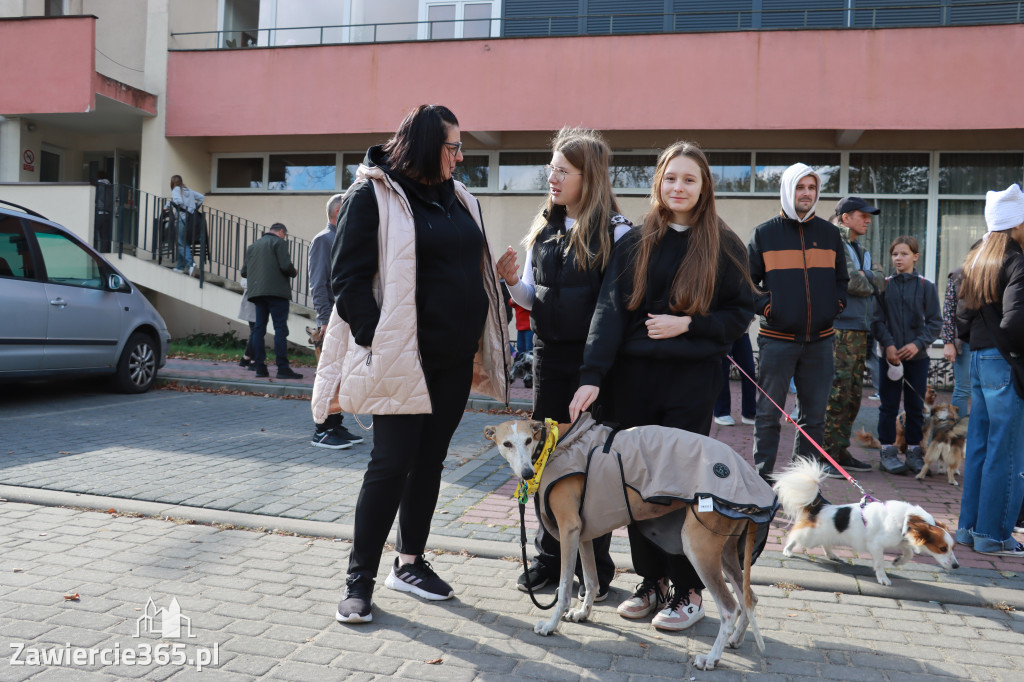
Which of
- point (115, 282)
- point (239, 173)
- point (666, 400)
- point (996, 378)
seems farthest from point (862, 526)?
point (239, 173)

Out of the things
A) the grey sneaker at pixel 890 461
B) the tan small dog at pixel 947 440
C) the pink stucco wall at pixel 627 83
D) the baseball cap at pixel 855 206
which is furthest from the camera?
the pink stucco wall at pixel 627 83

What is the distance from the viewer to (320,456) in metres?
6.94

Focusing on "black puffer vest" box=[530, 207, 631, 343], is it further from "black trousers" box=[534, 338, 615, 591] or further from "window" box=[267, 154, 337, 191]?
"window" box=[267, 154, 337, 191]

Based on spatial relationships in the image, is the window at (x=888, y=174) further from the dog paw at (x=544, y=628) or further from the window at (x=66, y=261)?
the dog paw at (x=544, y=628)

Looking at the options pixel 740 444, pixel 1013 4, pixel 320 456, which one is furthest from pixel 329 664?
pixel 1013 4

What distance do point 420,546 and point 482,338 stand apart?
1.08 m

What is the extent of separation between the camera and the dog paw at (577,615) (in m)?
3.58

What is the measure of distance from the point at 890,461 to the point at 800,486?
3.32 meters

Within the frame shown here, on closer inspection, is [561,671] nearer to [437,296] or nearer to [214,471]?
[437,296]

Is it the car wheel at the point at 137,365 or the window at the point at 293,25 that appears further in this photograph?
the window at the point at 293,25

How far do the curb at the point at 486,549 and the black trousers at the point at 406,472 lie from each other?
0.77 meters

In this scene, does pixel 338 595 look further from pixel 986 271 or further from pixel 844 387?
pixel 844 387

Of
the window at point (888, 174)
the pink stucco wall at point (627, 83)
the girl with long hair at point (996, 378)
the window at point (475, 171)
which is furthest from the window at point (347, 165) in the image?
the girl with long hair at point (996, 378)

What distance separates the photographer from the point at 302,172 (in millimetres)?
17109
